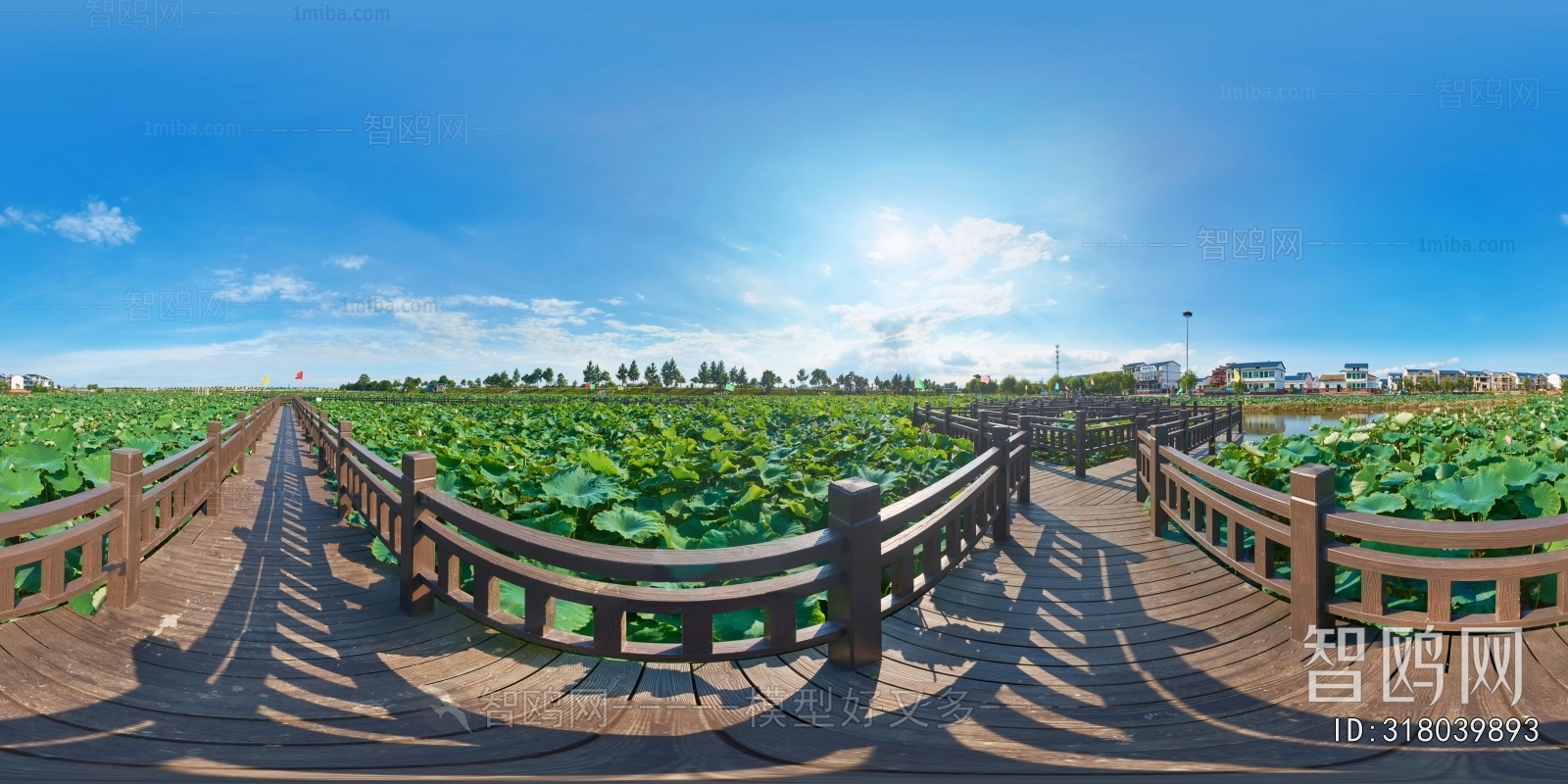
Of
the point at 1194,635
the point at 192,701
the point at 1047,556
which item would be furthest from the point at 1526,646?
the point at 192,701

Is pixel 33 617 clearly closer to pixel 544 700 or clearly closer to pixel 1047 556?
pixel 544 700

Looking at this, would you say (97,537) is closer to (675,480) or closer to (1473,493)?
(675,480)

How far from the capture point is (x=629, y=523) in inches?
157

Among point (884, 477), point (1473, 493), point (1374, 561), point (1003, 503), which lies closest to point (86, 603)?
point (884, 477)

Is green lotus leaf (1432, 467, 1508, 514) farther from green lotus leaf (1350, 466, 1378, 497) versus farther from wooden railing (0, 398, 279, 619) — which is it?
wooden railing (0, 398, 279, 619)

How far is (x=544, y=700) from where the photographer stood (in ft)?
8.37

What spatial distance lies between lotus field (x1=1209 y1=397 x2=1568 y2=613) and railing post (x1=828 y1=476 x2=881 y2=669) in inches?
99.5

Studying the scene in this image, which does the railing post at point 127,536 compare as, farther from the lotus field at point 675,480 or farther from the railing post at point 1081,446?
the railing post at point 1081,446

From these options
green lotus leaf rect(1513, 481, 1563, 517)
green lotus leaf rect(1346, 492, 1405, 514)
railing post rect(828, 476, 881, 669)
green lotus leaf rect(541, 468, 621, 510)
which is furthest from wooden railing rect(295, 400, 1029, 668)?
green lotus leaf rect(1513, 481, 1563, 517)

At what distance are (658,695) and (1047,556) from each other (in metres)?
3.70

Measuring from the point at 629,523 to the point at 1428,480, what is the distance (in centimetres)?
619

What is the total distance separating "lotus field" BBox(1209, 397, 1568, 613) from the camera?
10.1ft

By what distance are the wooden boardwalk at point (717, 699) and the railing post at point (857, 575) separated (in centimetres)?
11

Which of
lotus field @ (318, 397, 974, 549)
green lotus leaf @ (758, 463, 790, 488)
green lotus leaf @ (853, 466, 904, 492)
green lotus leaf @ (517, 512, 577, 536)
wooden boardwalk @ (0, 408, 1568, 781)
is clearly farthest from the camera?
green lotus leaf @ (758, 463, 790, 488)
